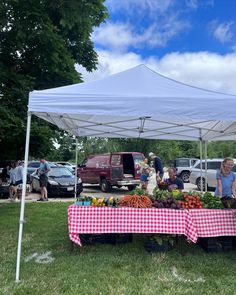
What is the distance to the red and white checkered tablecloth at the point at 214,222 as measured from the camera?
6.11m

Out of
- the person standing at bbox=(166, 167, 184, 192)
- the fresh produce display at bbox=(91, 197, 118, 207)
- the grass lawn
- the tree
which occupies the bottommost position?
the grass lawn

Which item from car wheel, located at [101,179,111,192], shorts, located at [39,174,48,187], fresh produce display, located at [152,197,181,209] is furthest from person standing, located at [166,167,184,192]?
car wheel, located at [101,179,111,192]

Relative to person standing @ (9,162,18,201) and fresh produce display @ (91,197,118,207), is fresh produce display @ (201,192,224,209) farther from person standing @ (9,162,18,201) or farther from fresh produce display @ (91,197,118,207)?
person standing @ (9,162,18,201)

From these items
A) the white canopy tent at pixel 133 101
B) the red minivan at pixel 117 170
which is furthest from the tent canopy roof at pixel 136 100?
the red minivan at pixel 117 170

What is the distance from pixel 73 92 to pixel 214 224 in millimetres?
3133

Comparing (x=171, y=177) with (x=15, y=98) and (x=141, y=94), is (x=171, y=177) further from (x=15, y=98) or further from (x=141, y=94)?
(x=15, y=98)

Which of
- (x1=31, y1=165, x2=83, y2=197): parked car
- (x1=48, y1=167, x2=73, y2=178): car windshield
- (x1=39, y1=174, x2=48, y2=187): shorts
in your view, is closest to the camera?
(x1=39, y1=174, x2=48, y2=187): shorts

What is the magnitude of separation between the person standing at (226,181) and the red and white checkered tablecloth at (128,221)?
1.70m

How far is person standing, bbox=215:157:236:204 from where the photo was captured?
7.39 meters

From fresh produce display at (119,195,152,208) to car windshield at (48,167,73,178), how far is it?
11219mm

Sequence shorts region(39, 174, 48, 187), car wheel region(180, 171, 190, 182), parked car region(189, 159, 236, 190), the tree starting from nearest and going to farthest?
the tree → shorts region(39, 174, 48, 187) → parked car region(189, 159, 236, 190) → car wheel region(180, 171, 190, 182)

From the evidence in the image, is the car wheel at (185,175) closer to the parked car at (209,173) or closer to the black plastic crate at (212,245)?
the parked car at (209,173)

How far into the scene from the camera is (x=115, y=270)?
5.53m

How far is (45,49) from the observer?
38.1 feet
